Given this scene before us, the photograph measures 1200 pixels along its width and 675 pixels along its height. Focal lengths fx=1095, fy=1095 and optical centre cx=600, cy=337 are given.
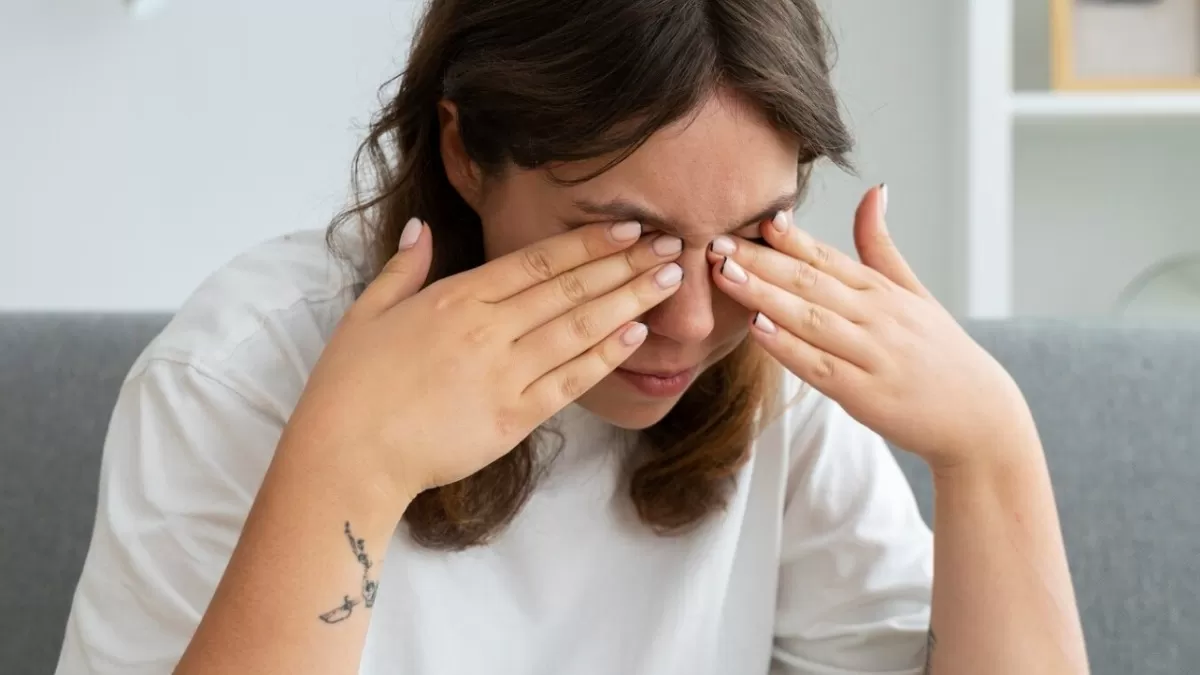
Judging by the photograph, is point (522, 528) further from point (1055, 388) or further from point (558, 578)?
point (1055, 388)

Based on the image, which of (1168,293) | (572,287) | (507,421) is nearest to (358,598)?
(507,421)

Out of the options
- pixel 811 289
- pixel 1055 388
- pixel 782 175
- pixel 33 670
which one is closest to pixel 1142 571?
pixel 1055 388

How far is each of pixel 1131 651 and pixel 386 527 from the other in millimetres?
870

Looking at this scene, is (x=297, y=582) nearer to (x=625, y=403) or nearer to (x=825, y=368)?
(x=625, y=403)

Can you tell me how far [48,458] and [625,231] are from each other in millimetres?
836

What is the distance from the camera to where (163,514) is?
2.79ft

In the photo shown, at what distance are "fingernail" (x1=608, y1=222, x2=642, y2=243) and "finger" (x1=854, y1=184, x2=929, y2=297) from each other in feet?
0.89

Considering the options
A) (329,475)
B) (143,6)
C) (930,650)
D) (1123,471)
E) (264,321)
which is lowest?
(930,650)

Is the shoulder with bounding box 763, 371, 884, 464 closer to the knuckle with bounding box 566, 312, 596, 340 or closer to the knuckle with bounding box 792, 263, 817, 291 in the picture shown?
the knuckle with bounding box 792, 263, 817, 291

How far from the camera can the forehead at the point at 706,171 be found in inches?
29.2

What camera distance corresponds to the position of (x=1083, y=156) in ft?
6.12

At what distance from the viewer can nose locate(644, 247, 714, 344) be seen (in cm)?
80

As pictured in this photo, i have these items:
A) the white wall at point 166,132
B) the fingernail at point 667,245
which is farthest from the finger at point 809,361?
the white wall at point 166,132

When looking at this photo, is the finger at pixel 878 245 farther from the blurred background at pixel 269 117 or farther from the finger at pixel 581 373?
the blurred background at pixel 269 117
